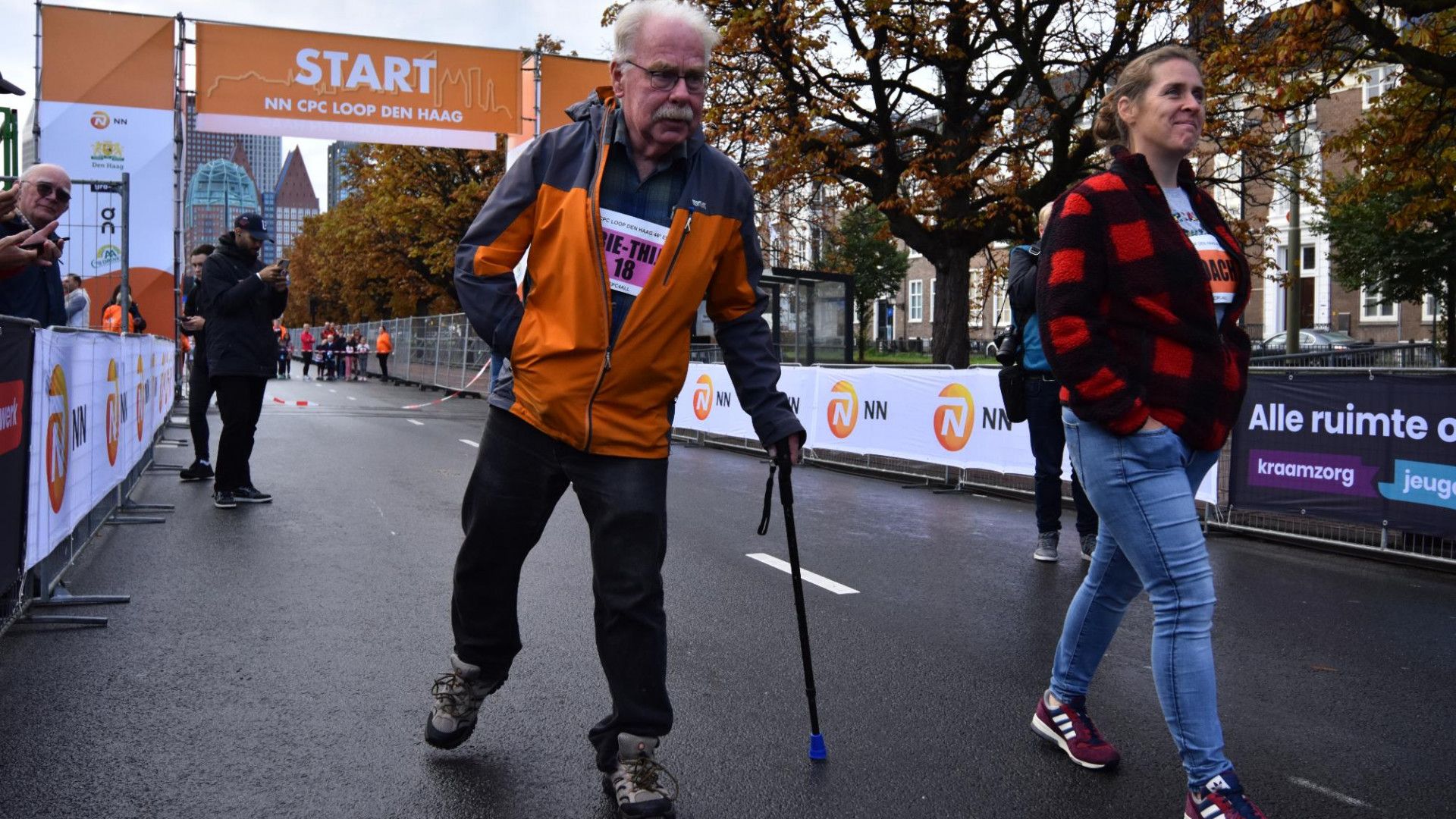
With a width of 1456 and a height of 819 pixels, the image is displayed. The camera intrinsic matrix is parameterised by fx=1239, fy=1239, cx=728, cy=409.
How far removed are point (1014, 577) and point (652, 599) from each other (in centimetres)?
407

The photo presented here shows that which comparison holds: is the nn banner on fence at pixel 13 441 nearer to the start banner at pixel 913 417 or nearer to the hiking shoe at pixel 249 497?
the hiking shoe at pixel 249 497

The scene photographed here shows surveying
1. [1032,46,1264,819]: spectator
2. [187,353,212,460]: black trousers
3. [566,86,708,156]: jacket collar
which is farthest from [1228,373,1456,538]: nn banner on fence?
[187,353,212,460]: black trousers

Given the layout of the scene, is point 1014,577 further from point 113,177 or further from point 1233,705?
point 113,177

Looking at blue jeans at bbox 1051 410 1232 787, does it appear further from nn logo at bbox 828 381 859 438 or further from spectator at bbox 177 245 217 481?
nn logo at bbox 828 381 859 438

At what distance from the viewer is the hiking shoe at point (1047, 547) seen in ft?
24.5

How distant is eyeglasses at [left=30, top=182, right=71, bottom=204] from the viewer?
6.20 m

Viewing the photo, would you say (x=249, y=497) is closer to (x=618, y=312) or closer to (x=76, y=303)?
(x=76, y=303)

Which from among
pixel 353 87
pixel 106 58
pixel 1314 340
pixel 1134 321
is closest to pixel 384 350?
pixel 353 87

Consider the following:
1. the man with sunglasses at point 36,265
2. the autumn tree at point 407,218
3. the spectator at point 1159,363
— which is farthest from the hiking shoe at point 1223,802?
the autumn tree at point 407,218

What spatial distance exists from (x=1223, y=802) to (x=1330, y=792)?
2.45ft

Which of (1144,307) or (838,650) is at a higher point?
(1144,307)

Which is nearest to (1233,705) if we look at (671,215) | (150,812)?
(671,215)

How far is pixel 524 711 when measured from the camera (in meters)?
4.11

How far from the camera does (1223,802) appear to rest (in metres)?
2.99
